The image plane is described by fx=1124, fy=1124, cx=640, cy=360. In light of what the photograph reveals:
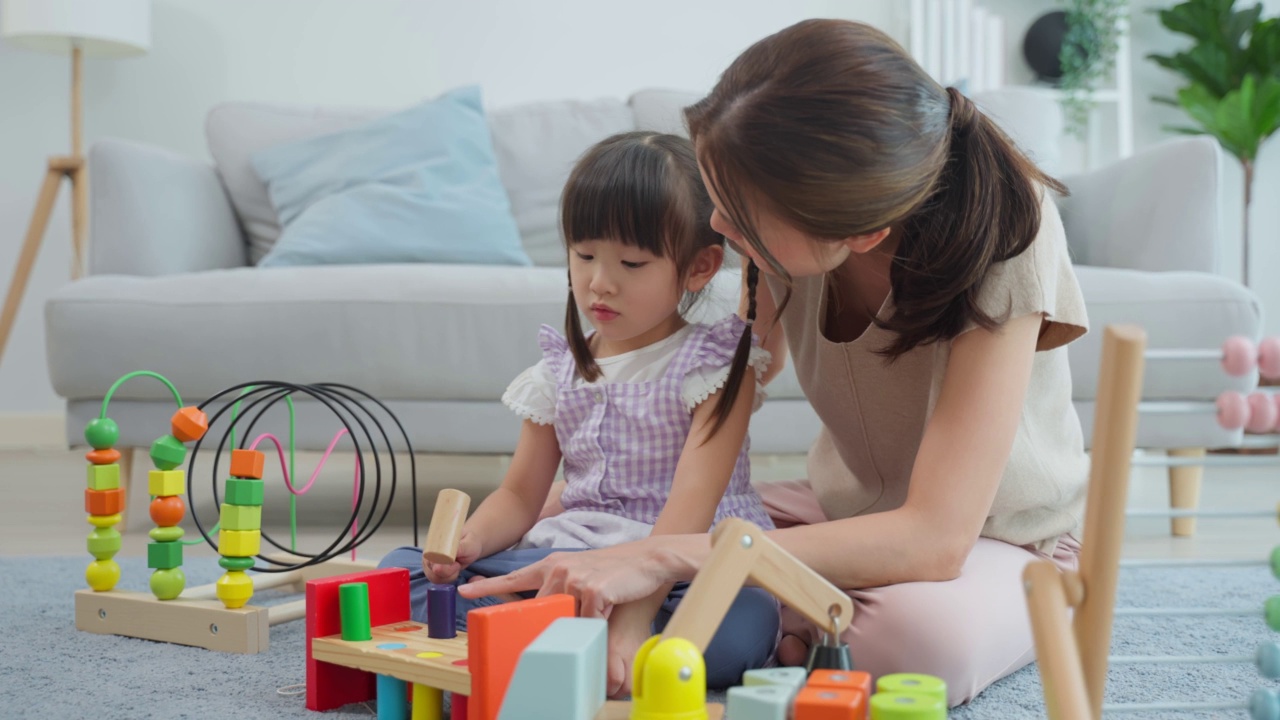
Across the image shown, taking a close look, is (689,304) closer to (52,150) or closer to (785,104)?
(785,104)

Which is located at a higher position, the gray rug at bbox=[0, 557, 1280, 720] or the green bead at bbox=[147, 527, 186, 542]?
the green bead at bbox=[147, 527, 186, 542]

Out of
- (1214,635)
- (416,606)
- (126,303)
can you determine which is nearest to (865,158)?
(416,606)

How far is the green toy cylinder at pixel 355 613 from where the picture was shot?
0.90 m

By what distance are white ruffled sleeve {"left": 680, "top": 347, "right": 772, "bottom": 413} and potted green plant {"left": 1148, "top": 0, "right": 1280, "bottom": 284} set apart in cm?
260

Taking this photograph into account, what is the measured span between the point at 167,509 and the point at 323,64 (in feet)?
7.62

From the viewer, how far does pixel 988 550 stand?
3.48ft

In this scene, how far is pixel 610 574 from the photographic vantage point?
2.82 feet

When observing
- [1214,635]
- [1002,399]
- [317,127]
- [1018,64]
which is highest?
[1018,64]

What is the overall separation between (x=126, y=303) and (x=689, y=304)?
44.6 inches

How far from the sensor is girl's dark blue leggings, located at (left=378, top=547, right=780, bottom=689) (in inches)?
38.2

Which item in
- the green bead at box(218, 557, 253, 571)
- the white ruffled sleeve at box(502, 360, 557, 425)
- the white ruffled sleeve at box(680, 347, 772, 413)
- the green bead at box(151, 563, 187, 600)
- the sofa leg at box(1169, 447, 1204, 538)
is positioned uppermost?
the white ruffled sleeve at box(680, 347, 772, 413)

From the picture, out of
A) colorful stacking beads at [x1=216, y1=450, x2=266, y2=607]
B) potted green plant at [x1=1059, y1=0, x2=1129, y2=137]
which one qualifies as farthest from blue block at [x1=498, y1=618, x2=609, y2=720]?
potted green plant at [x1=1059, y1=0, x2=1129, y2=137]

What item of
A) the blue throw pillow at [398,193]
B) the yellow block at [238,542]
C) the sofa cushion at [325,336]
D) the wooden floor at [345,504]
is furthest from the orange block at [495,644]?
the blue throw pillow at [398,193]

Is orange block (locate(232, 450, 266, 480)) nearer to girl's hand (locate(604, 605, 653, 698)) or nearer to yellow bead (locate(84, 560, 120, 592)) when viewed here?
yellow bead (locate(84, 560, 120, 592))
